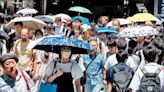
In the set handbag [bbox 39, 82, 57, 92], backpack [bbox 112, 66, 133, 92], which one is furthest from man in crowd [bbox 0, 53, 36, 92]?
backpack [bbox 112, 66, 133, 92]

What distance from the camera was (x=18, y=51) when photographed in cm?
1152

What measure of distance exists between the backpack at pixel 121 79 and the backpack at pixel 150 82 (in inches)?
54.1

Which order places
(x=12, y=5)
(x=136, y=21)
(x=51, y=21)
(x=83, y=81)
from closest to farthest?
(x=83, y=81), (x=136, y=21), (x=51, y=21), (x=12, y=5)

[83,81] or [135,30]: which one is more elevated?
[135,30]

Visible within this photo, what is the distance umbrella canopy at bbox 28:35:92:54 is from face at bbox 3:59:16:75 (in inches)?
55.4

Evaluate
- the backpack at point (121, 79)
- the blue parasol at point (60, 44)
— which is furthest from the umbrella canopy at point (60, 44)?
the backpack at point (121, 79)

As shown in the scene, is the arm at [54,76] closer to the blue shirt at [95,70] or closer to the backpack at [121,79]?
the backpack at [121,79]

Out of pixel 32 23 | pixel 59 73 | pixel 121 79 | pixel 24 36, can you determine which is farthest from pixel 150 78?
pixel 32 23

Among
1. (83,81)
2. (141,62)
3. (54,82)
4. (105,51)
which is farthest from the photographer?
(105,51)

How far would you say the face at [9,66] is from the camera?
745 cm

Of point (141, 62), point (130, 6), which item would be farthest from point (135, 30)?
point (130, 6)

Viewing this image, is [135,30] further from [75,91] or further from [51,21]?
[51,21]

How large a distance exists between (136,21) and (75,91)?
24.4 feet

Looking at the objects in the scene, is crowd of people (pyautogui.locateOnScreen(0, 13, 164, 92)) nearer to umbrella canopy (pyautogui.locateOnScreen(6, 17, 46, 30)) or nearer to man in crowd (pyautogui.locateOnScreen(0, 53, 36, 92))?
man in crowd (pyautogui.locateOnScreen(0, 53, 36, 92))
